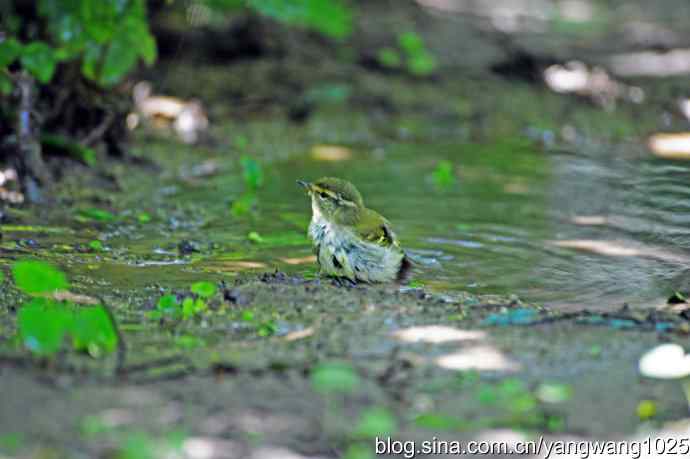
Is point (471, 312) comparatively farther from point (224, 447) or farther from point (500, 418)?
point (224, 447)

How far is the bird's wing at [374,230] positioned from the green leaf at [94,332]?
2168 mm

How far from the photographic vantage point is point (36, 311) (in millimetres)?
4531

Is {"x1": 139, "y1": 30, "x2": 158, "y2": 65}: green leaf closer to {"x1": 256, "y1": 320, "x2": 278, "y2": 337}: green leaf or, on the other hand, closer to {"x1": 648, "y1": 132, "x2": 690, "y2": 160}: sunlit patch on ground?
{"x1": 256, "y1": 320, "x2": 278, "y2": 337}: green leaf

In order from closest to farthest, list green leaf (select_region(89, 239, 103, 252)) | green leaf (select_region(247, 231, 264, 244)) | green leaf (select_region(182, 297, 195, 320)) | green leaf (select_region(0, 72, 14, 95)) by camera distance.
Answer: green leaf (select_region(182, 297, 195, 320))
green leaf (select_region(89, 239, 103, 252))
green leaf (select_region(247, 231, 264, 244))
green leaf (select_region(0, 72, 14, 95))

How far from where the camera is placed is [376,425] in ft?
13.2

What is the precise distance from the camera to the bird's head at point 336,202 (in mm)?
6512

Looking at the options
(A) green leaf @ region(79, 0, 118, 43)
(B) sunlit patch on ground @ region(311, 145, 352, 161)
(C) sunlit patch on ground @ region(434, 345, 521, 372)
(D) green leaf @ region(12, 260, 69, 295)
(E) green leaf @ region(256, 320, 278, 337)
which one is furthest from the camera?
(B) sunlit patch on ground @ region(311, 145, 352, 161)

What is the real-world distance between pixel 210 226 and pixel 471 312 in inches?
123

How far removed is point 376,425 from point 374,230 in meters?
2.60

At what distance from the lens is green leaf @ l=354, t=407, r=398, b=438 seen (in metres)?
4.02

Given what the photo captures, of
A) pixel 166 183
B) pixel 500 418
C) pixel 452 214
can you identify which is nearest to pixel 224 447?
pixel 500 418

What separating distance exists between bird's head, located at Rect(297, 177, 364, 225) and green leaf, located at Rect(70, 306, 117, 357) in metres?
2.15

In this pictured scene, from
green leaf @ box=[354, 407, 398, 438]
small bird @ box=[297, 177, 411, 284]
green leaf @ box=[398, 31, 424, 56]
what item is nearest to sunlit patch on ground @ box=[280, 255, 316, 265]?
small bird @ box=[297, 177, 411, 284]

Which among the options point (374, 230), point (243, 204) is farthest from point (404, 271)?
point (243, 204)
